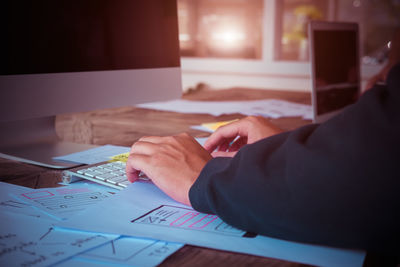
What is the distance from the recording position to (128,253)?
42 centimetres

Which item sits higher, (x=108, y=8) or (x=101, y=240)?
(x=108, y=8)

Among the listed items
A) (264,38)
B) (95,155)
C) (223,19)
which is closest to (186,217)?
(95,155)

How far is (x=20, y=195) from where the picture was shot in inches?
23.1

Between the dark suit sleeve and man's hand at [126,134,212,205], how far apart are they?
0.09m

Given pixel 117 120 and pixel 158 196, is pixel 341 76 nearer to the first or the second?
pixel 117 120

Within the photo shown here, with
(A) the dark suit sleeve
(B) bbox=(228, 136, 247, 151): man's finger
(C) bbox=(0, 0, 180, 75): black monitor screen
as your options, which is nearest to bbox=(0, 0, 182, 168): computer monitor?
(C) bbox=(0, 0, 180, 75): black monitor screen

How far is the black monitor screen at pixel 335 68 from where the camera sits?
4.38 ft

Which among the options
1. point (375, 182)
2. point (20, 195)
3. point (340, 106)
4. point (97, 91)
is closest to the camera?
point (375, 182)

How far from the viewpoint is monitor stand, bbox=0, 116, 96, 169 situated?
824 millimetres

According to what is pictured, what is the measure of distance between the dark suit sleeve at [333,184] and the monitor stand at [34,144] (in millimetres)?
455

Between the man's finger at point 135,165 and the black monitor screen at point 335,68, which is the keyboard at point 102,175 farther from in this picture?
the black monitor screen at point 335,68

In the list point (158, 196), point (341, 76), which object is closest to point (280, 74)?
point (341, 76)

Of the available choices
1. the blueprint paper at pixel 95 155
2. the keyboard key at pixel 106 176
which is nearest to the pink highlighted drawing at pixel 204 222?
the keyboard key at pixel 106 176

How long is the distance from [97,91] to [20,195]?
390mm
